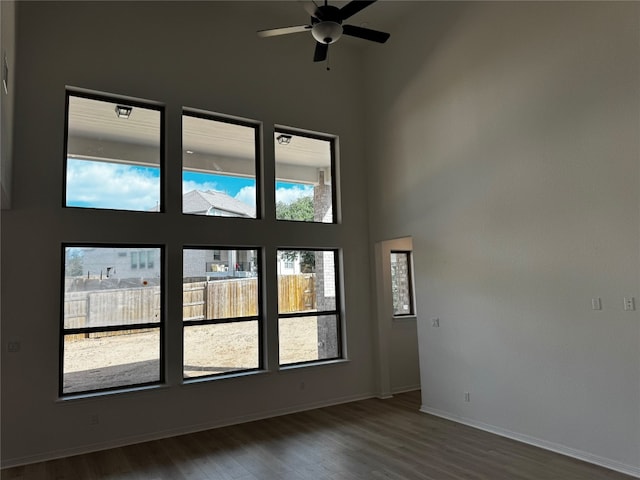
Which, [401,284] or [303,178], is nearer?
[303,178]

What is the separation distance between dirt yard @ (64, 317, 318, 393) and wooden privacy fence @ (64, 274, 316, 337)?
161mm

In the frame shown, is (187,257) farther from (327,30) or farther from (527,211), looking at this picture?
(527,211)

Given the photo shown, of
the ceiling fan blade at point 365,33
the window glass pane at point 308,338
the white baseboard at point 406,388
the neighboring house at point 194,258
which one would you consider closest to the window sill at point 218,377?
the window glass pane at point 308,338

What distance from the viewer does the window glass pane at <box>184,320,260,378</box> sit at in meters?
5.13

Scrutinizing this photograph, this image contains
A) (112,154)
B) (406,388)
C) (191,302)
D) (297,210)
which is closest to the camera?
(112,154)

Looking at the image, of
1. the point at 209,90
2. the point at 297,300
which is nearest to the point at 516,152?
the point at 297,300

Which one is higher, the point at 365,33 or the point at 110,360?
the point at 365,33

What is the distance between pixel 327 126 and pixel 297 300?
2.65m

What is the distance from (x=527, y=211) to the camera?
4.38 metres

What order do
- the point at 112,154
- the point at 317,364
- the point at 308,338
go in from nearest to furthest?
the point at 112,154 → the point at 317,364 → the point at 308,338

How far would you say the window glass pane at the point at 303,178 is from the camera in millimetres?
6098

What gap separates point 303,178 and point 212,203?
1.49 metres

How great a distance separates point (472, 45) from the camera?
5047 millimetres

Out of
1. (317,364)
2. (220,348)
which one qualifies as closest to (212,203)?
(220,348)
